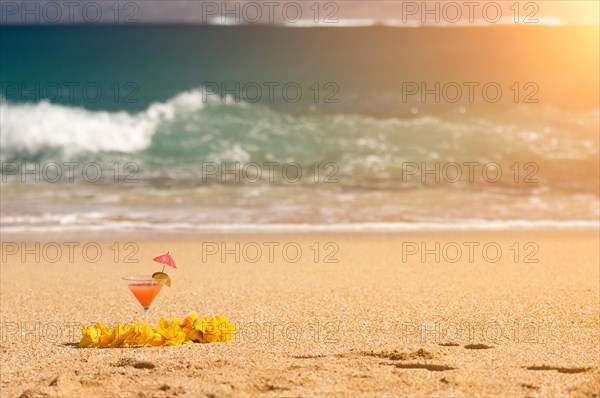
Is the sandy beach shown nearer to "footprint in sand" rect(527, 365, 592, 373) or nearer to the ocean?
"footprint in sand" rect(527, 365, 592, 373)

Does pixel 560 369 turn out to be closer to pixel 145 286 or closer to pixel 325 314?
pixel 325 314

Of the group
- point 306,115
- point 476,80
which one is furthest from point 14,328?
point 476,80

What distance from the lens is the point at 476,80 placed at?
2458cm

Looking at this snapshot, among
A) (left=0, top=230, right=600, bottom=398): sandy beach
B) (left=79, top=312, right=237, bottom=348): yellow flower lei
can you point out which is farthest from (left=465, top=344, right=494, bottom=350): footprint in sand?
(left=79, top=312, right=237, bottom=348): yellow flower lei

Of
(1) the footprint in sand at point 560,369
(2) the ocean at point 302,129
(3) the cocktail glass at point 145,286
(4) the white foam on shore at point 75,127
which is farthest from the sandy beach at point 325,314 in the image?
(4) the white foam on shore at point 75,127

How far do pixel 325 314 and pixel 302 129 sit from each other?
13157 mm

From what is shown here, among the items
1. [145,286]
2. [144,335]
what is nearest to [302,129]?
[145,286]

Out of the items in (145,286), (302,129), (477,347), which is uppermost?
(302,129)

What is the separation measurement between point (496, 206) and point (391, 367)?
330 inches

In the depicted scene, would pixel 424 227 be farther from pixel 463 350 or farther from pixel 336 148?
pixel 336 148

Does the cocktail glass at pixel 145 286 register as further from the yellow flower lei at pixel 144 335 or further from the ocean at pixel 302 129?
the ocean at pixel 302 129

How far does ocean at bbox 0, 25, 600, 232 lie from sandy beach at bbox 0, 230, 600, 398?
167 cm

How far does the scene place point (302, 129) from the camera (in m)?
18.8

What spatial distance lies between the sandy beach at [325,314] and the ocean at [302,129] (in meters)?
1.67
